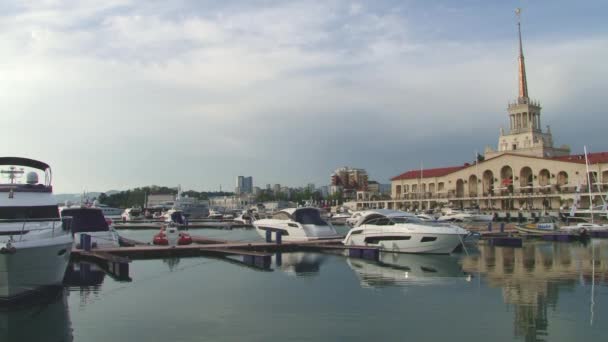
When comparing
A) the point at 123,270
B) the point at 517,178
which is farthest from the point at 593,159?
the point at 123,270

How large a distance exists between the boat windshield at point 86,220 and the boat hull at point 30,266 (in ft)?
44.3

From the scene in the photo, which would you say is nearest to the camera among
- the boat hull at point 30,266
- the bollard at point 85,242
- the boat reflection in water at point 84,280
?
the boat hull at point 30,266

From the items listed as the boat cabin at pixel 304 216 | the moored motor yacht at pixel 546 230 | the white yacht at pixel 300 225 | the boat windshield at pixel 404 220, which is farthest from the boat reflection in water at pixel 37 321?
the moored motor yacht at pixel 546 230

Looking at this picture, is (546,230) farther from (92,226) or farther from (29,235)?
(29,235)

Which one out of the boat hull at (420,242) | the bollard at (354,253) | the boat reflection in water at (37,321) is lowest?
the boat reflection in water at (37,321)

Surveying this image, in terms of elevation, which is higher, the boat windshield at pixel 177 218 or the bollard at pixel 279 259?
the boat windshield at pixel 177 218

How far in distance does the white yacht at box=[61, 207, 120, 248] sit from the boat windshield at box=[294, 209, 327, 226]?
1408cm

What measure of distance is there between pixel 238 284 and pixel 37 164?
34.3ft

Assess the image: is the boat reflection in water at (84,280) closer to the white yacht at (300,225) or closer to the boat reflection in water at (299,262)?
the boat reflection in water at (299,262)

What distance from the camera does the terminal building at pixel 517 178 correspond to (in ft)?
308

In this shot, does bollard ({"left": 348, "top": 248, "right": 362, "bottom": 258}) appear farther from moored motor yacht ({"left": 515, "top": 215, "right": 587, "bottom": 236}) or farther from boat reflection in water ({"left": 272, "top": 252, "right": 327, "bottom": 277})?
moored motor yacht ({"left": 515, "top": 215, "right": 587, "bottom": 236})

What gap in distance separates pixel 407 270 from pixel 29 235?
60.6ft

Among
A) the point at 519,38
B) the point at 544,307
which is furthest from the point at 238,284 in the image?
the point at 519,38

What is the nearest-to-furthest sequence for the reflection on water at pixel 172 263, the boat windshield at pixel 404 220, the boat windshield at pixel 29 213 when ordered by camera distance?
the boat windshield at pixel 29 213
the reflection on water at pixel 172 263
the boat windshield at pixel 404 220
